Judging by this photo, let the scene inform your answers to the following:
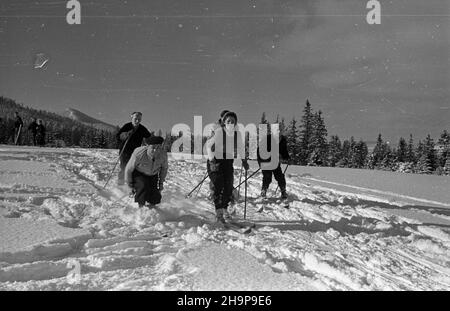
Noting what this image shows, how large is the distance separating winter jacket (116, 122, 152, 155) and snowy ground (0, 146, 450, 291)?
1.26 m

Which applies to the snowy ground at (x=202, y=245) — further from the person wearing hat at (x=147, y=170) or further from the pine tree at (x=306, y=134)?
the pine tree at (x=306, y=134)

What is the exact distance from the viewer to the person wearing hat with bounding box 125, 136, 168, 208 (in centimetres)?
633

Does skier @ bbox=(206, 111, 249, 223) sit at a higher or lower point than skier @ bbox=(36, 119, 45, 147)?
lower

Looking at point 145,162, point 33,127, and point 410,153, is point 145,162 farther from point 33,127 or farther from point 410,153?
point 410,153

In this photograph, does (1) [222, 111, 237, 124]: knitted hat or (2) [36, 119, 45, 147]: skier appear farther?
(2) [36, 119, 45, 147]: skier

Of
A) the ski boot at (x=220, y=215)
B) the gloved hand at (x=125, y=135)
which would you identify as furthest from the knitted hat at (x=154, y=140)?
the gloved hand at (x=125, y=135)

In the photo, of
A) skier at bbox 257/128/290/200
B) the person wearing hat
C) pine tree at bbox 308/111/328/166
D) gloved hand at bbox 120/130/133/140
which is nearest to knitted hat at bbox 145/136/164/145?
the person wearing hat

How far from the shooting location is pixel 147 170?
6.39m

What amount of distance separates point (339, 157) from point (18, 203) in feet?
226

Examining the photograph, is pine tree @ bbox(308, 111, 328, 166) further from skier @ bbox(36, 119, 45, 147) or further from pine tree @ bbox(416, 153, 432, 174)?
skier @ bbox(36, 119, 45, 147)

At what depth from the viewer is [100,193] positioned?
→ 8.14 metres

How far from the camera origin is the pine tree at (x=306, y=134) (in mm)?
48031
